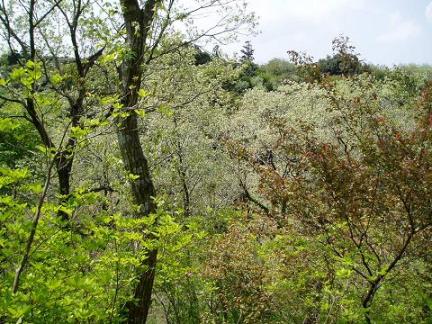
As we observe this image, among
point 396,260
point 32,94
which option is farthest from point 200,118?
point 32,94

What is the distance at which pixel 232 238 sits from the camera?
859cm

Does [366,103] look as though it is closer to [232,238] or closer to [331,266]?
[331,266]

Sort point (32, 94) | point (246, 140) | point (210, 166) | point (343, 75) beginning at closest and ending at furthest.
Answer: point (32, 94) < point (343, 75) < point (210, 166) < point (246, 140)

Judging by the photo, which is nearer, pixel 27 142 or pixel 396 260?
pixel 396 260

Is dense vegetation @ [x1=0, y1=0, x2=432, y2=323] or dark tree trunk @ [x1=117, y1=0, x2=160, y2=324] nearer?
dense vegetation @ [x1=0, y1=0, x2=432, y2=323]

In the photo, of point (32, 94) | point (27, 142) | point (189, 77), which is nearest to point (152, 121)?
point (189, 77)

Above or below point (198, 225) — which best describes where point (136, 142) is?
above

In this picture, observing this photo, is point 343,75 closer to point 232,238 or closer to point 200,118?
point 232,238

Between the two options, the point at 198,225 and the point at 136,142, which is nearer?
the point at 136,142

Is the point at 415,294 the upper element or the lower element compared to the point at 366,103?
lower

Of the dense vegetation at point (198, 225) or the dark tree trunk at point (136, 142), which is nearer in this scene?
the dense vegetation at point (198, 225)

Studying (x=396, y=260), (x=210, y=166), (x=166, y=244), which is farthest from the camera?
(x=210, y=166)

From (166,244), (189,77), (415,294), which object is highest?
(189,77)

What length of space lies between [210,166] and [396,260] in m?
11.8
